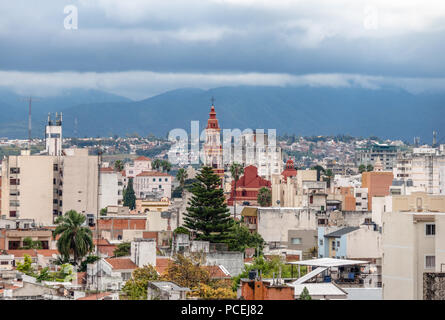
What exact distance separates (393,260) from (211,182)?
97.3 feet

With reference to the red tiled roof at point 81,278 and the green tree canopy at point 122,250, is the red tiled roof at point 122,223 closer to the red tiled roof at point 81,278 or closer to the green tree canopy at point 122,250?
the green tree canopy at point 122,250

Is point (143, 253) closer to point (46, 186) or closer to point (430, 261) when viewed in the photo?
point (430, 261)

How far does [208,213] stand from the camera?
47500 mm

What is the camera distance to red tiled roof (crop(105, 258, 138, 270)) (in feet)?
98.1

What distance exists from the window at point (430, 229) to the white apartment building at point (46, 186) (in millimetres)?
51231

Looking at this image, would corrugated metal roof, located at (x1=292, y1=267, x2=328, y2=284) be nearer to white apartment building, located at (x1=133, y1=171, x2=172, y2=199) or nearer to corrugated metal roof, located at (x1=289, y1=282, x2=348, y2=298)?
corrugated metal roof, located at (x1=289, y1=282, x2=348, y2=298)

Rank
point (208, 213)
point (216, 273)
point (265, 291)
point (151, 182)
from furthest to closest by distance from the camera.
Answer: point (151, 182) < point (208, 213) < point (216, 273) < point (265, 291)

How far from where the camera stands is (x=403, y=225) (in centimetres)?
2053

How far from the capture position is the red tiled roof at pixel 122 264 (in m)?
29.9

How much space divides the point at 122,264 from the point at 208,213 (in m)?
17.3

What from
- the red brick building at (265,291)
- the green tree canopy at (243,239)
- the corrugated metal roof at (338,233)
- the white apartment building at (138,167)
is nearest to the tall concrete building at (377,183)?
the green tree canopy at (243,239)

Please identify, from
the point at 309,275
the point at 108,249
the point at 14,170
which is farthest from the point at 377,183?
the point at 309,275
